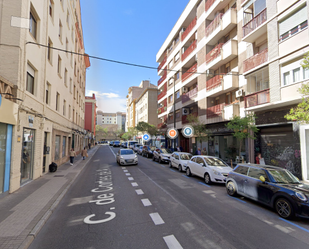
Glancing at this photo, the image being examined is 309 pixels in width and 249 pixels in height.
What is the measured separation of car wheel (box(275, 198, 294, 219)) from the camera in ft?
18.4

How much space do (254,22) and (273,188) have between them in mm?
13262

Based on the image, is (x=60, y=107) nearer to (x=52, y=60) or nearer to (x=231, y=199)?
(x=52, y=60)

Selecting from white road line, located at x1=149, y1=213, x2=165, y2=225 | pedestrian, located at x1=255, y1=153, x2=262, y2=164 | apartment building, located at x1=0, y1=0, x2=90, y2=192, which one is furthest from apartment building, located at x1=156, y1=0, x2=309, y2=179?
white road line, located at x1=149, y1=213, x2=165, y2=225

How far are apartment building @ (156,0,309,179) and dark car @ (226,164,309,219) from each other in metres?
5.93

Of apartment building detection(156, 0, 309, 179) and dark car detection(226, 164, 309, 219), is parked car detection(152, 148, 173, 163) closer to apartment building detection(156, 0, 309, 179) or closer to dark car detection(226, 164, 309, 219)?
apartment building detection(156, 0, 309, 179)

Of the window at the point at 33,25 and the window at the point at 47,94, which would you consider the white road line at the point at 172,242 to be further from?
the window at the point at 47,94

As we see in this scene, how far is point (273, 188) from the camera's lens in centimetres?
630

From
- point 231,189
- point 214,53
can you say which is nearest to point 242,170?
point 231,189

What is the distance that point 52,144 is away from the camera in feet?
48.3

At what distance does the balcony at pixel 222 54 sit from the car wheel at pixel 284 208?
1435cm

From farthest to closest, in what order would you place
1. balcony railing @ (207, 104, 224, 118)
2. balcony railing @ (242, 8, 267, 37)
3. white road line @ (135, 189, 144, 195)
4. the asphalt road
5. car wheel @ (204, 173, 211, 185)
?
balcony railing @ (207, 104, 224, 118), balcony railing @ (242, 8, 267, 37), car wheel @ (204, 173, 211, 185), white road line @ (135, 189, 144, 195), the asphalt road

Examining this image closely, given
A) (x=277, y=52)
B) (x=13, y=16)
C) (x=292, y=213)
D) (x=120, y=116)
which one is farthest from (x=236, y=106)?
(x=120, y=116)

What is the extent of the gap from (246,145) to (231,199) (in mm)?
9147

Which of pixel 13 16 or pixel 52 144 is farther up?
pixel 13 16
